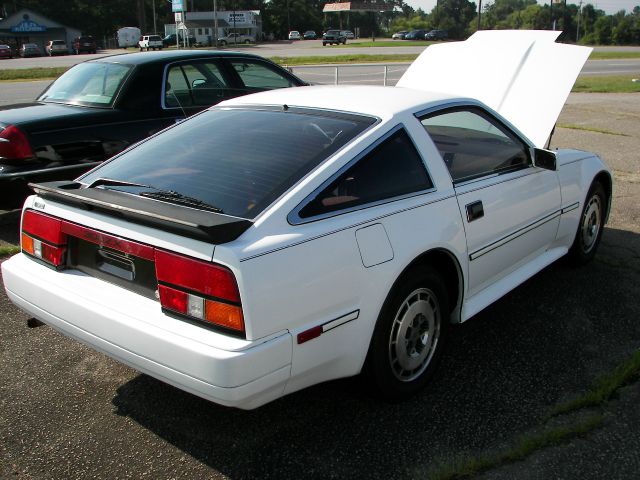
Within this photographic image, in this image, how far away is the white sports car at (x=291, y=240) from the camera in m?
2.51

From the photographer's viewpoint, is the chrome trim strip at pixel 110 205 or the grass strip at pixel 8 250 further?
the grass strip at pixel 8 250

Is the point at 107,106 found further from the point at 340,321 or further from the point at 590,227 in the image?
the point at 590,227

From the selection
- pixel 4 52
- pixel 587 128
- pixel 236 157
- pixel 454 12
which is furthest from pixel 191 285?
pixel 454 12

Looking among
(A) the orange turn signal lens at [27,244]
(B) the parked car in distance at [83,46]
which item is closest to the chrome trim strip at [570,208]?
(A) the orange turn signal lens at [27,244]

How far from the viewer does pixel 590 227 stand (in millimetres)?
5055

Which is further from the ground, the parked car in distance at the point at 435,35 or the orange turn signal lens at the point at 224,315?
the parked car in distance at the point at 435,35

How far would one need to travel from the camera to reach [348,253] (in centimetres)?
276

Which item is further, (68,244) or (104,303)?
(68,244)

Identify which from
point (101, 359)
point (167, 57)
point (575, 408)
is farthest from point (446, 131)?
point (167, 57)

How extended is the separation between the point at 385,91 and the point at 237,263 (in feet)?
6.05

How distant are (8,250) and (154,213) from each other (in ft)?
11.3

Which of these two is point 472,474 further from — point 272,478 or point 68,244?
point 68,244

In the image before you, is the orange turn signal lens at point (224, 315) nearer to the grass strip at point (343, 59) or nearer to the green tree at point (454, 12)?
the grass strip at point (343, 59)

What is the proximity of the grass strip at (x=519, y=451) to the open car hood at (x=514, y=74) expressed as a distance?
2.95m
